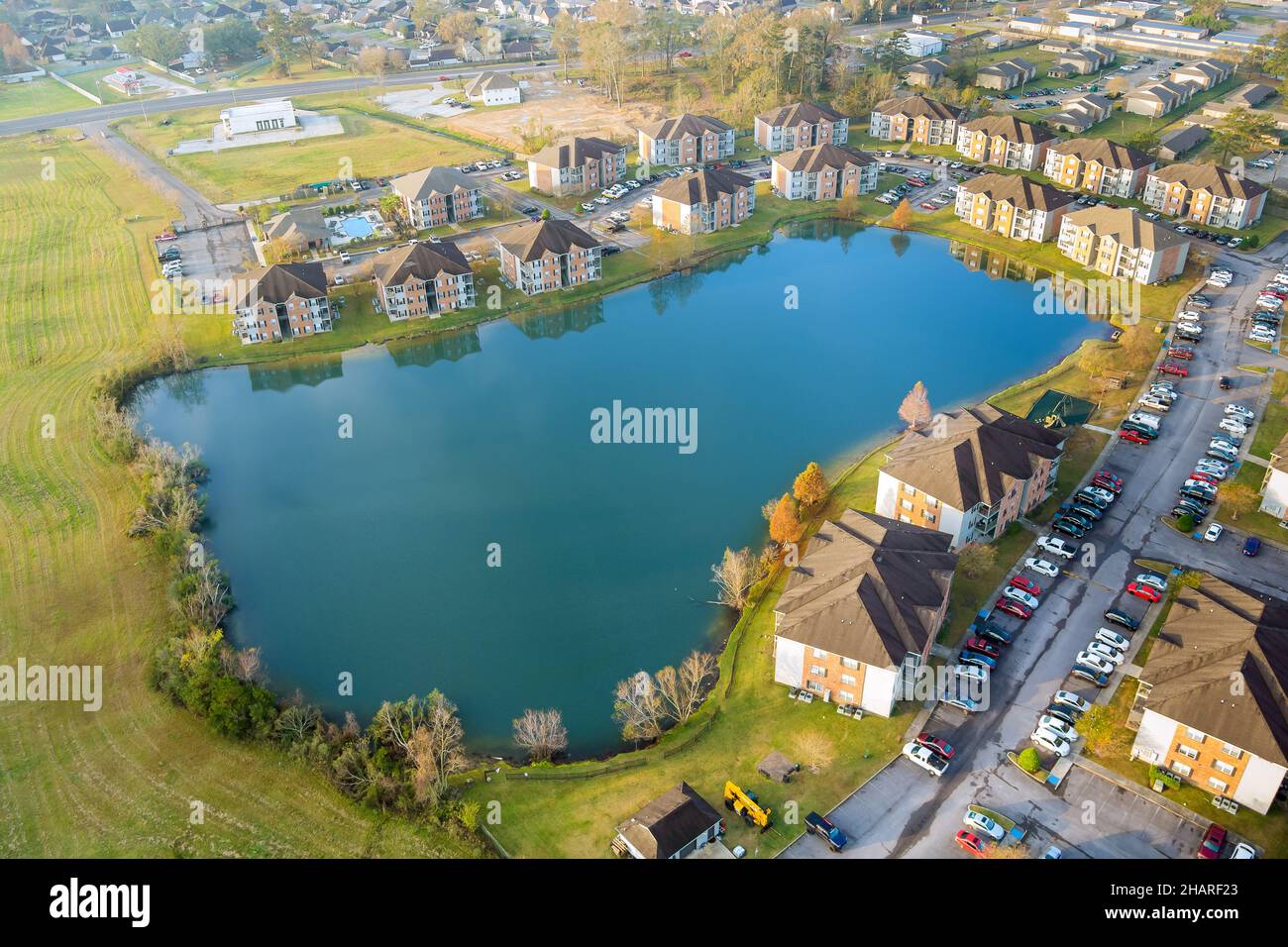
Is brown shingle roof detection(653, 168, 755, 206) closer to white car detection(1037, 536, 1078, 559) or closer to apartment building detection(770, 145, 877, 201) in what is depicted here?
apartment building detection(770, 145, 877, 201)

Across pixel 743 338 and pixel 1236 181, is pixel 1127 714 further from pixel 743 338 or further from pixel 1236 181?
pixel 1236 181

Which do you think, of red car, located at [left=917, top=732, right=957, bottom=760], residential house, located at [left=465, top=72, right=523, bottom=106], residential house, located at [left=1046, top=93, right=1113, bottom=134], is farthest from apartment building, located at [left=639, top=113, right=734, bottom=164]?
red car, located at [left=917, top=732, right=957, bottom=760]

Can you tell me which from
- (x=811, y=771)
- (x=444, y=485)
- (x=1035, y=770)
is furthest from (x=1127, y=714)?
(x=444, y=485)

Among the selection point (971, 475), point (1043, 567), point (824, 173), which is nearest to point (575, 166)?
point (824, 173)

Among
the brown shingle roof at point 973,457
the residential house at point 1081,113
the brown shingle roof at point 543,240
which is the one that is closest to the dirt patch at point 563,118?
the brown shingle roof at point 543,240

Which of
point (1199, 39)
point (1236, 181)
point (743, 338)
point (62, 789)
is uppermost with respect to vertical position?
point (1199, 39)

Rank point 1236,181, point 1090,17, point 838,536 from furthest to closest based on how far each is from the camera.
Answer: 1. point 1090,17
2. point 1236,181
3. point 838,536
